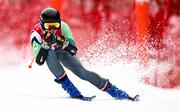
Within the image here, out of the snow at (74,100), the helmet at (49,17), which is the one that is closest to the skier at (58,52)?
the helmet at (49,17)

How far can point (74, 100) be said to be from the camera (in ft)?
18.2

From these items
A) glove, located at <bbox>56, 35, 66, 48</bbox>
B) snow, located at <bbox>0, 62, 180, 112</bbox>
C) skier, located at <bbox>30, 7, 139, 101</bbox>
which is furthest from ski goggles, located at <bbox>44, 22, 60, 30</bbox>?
snow, located at <bbox>0, 62, 180, 112</bbox>

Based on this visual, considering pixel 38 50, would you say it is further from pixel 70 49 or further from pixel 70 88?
pixel 70 88

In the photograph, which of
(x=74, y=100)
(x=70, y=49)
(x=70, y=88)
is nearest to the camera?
(x=74, y=100)

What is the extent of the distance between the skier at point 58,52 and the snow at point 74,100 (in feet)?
0.51

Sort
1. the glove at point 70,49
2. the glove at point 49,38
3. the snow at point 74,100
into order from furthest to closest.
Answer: the glove at point 70,49
the glove at point 49,38
the snow at point 74,100

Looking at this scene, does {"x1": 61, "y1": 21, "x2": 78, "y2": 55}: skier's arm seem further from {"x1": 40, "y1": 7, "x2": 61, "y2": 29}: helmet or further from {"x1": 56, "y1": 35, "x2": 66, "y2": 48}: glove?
{"x1": 40, "y1": 7, "x2": 61, "y2": 29}: helmet

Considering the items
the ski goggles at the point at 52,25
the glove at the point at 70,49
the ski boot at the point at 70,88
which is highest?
the ski goggles at the point at 52,25

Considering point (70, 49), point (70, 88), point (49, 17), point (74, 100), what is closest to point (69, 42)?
point (70, 49)

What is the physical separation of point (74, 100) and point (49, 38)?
793 mm

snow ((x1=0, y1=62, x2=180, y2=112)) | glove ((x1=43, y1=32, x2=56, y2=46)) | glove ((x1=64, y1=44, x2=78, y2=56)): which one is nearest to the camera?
snow ((x1=0, y1=62, x2=180, y2=112))

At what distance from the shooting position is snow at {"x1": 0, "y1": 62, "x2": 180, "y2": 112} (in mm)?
4938

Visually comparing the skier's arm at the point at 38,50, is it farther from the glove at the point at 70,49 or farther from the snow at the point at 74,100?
the snow at the point at 74,100

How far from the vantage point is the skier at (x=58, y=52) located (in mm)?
5746
